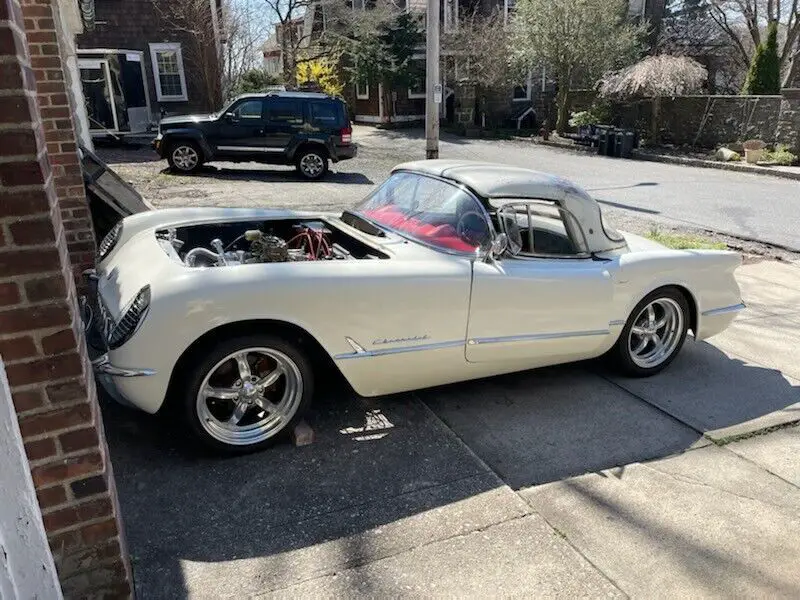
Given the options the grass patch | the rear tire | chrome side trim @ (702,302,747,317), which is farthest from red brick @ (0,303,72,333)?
the rear tire

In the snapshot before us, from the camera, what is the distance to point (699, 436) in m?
3.63

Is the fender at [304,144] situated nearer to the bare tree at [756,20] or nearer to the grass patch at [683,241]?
the grass patch at [683,241]

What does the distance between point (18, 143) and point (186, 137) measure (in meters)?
13.0

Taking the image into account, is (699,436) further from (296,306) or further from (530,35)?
(530,35)

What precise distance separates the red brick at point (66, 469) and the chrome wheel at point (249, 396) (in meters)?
1.07

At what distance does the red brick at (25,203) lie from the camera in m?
1.70

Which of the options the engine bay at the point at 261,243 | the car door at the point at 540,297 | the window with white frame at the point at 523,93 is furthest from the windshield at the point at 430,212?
the window with white frame at the point at 523,93

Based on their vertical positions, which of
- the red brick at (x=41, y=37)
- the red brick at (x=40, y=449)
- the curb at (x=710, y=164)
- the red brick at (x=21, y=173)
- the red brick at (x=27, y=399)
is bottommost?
the curb at (x=710, y=164)

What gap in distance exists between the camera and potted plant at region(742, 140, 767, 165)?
16984 mm

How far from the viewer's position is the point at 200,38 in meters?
21.6

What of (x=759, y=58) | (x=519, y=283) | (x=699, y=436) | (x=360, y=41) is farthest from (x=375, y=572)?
(x=360, y=41)

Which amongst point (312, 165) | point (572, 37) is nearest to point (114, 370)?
point (312, 165)

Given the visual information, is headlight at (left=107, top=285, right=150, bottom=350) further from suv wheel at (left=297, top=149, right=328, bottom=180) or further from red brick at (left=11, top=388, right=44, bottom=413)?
suv wheel at (left=297, top=149, right=328, bottom=180)

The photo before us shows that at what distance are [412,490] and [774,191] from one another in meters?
13.4
